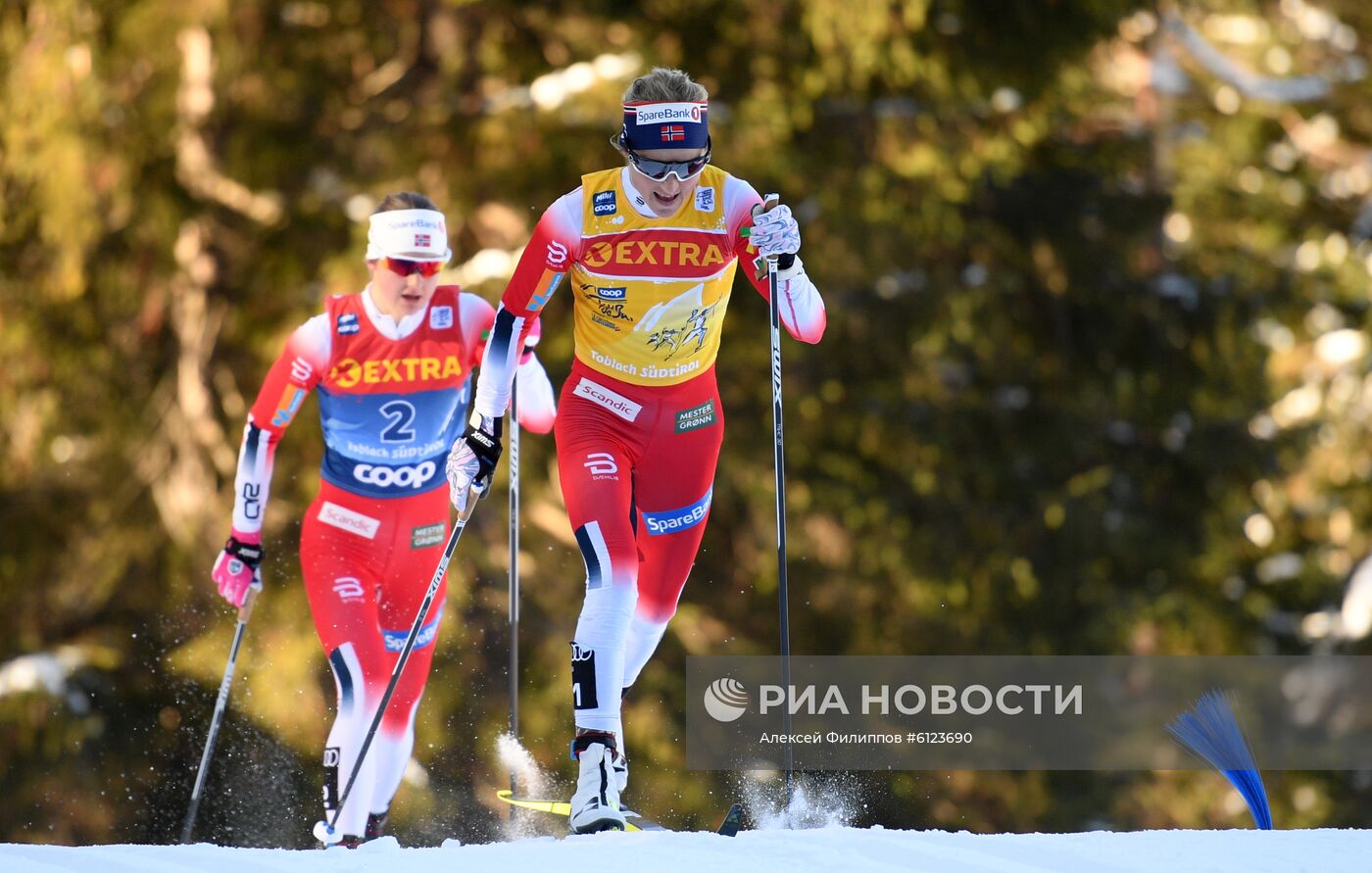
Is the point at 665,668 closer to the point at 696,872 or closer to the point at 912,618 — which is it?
the point at 912,618

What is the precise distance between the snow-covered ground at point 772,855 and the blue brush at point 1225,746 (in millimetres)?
503

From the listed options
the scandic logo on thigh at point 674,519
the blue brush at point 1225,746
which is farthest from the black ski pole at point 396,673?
the blue brush at point 1225,746

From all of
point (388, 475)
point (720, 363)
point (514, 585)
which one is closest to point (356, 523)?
point (388, 475)

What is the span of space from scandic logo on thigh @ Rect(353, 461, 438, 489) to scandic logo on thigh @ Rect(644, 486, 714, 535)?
1275mm

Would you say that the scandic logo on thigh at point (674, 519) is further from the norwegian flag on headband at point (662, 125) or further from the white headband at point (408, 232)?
the white headband at point (408, 232)

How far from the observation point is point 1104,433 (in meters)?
15.4

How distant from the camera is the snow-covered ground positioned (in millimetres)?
4992

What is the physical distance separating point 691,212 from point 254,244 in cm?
937

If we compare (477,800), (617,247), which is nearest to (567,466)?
(617,247)

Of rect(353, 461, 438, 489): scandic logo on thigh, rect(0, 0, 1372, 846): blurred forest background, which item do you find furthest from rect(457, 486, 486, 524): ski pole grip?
rect(0, 0, 1372, 846): blurred forest background

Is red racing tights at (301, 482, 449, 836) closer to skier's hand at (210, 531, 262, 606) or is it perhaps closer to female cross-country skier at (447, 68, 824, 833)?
skier's hand at (210, 531, 262, 606)

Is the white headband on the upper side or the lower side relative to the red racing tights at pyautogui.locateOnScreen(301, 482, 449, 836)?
upper

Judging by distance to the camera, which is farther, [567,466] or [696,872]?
[567,466]

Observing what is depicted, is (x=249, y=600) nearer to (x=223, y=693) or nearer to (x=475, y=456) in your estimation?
(x=223, y=693)
